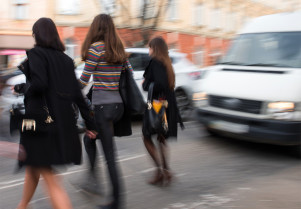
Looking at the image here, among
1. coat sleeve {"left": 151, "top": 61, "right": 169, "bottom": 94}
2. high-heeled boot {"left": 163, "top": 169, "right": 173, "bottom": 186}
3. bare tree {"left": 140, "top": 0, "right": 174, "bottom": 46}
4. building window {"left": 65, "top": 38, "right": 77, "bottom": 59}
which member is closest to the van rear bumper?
high-heeled boot {"left": 163, "top": 169, "right": 173, "bottom": 186}

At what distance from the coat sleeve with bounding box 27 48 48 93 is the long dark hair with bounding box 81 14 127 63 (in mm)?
726

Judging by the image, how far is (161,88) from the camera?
4508 millimetres

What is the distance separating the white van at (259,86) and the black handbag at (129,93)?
2457 millimetres

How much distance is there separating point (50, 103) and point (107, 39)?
99 centimetres

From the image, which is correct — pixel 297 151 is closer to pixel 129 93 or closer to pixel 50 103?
pixel 129 93

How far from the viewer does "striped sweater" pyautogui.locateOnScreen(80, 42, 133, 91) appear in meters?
3.70

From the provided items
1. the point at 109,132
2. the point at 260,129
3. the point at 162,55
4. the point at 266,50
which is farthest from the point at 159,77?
the point at 266,50

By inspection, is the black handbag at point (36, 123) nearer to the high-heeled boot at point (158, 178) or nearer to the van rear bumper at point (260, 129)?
the high-heeled boot at point (158, 178)

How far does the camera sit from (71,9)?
23703 mm

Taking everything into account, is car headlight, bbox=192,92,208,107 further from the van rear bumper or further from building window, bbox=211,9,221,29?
building window, bbox=211,9,221,29

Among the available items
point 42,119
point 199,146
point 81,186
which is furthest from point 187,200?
point 199,146

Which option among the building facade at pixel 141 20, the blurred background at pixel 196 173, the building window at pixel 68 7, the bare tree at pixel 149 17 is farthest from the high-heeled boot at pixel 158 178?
the building window at pixel 68 7

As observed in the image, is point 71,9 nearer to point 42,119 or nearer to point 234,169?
point 234,169

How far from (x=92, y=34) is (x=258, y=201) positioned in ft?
8.12
